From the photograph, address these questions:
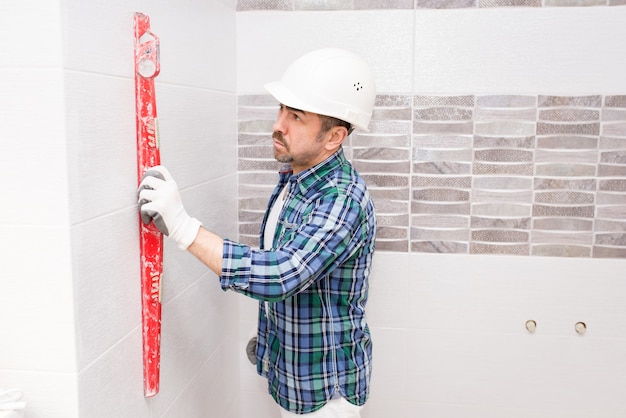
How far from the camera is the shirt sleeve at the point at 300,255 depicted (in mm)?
1223

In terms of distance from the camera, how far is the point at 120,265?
3.88ft

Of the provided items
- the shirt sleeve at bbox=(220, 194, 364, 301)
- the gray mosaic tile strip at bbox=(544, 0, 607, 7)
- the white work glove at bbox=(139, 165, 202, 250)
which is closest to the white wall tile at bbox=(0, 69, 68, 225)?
the white work glove at bbox=(139, 165, 202, 250)

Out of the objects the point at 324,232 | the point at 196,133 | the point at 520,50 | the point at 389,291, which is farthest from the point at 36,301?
the point at 520,50

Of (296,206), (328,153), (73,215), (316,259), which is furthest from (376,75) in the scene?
(73,215)

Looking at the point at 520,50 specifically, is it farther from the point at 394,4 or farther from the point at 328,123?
the point at 328,123

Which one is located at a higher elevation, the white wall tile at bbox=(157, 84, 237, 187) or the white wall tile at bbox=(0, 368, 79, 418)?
the white wall tile at bbox=(157, 84, 237, 187)

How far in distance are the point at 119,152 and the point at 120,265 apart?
22 centimetres

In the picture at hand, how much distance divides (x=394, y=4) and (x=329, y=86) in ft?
1.83

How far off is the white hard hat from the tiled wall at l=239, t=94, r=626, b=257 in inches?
16.6

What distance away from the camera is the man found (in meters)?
1.42

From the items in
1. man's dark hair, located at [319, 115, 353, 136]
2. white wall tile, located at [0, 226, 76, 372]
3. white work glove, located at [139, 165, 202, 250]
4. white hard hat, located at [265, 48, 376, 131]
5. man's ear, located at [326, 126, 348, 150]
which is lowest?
white wall tile, located at [0, 226, 76, 372]

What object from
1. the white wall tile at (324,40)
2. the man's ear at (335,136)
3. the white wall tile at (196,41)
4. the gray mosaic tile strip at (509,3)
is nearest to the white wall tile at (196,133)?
the white wall tile at (196,41)

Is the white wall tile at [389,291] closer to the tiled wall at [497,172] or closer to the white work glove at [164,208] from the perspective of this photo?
the tiled wall at [497,172]

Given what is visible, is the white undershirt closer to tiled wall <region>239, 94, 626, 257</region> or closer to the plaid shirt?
the plaid shirt
